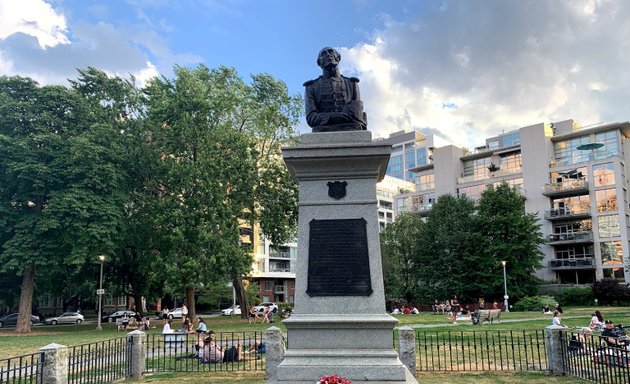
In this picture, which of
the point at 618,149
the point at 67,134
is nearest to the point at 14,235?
the point at 67,134

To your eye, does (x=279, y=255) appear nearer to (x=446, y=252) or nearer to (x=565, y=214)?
(x=446, y=252)

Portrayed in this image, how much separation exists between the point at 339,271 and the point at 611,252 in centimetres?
5461

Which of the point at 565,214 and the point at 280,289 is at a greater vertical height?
the point at 565,214

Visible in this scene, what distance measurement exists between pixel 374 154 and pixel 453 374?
21.3 feet

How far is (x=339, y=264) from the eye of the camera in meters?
8.92

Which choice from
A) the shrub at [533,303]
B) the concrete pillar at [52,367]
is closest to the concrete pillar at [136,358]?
the concrete pillar at [52,367]

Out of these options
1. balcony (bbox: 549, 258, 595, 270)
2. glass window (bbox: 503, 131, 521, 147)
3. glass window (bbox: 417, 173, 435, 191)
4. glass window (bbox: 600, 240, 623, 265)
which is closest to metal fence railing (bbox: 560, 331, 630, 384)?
balcony (bbox: 549, 258, 595, 270)

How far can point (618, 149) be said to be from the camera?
56.7m

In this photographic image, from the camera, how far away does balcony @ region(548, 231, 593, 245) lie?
55.1 meters

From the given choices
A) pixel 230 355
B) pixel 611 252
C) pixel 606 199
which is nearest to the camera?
pixel 230 355

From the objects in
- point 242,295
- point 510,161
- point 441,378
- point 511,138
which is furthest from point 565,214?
point 441,378

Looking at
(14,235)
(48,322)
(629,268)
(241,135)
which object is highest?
(241,135)

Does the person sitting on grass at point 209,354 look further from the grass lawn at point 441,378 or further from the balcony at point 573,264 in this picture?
the balcony at point 573,264

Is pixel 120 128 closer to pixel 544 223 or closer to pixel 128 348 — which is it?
pixel 128 348
